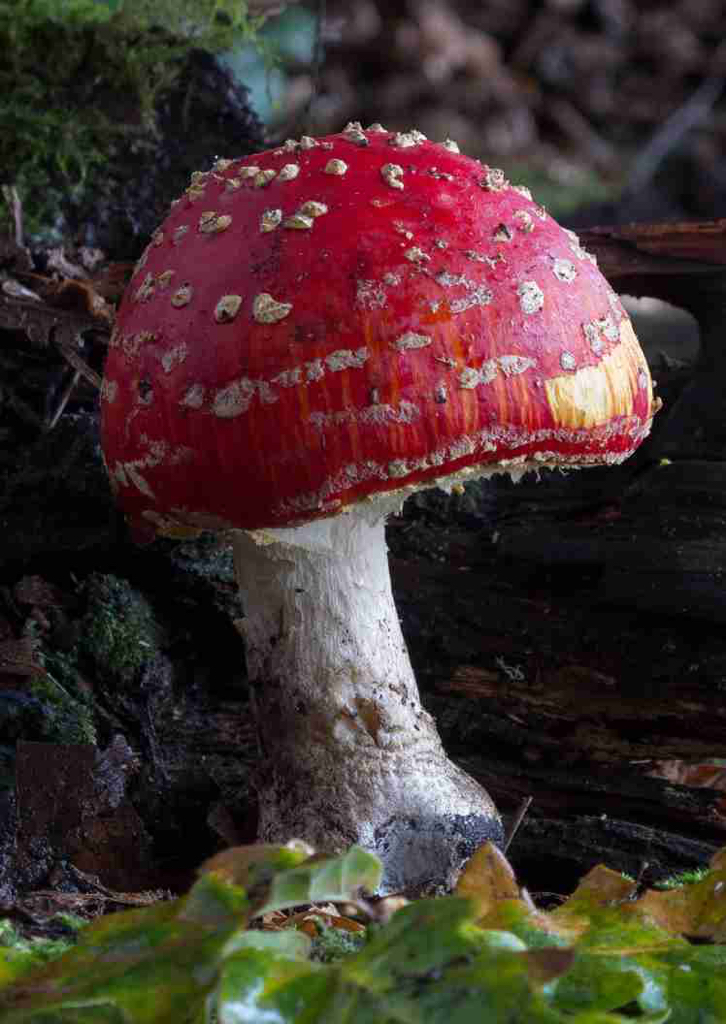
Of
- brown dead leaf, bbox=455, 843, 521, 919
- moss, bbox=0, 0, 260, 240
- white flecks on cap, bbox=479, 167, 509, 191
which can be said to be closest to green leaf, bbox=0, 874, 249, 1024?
brown dead leaf, bbox=455, 843, 521, 919

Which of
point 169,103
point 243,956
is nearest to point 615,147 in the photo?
point 169,103

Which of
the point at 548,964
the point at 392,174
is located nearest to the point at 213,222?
the point at 392,174

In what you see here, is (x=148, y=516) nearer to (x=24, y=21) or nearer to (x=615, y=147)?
(x=24, y=21)

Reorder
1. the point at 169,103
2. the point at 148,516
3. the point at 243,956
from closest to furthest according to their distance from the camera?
1. the point at 243,956
2. the point at 148,516
3. the point at 169,103

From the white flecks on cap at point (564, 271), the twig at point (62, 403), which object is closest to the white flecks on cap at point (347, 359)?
the white flecks on cap at point (564, 271)

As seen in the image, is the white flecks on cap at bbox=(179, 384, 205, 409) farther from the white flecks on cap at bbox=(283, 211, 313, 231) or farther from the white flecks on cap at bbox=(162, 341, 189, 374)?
the white flecks on cap at bbox=(283, 211, 313, 231)
